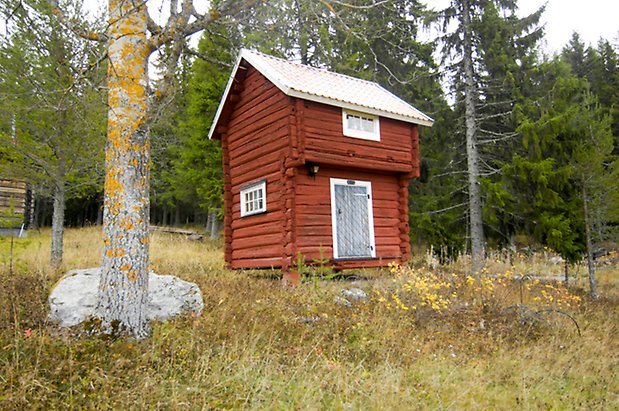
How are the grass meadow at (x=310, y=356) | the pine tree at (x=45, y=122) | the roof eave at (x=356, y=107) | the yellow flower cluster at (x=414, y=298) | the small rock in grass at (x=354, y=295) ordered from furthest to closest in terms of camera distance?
the roof eave at (x=356, y=107) < the pine tree at (x=45, y=122) < the small rock in grass at (x=354, y=295) < the yellow flower cluster at (x=414, y=298) < the grass meadow at (x=310, y=356)

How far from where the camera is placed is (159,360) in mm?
4270

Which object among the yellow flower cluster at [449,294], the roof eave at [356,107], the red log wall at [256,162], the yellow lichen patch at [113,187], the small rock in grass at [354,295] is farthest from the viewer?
the red log wall at [256,162]

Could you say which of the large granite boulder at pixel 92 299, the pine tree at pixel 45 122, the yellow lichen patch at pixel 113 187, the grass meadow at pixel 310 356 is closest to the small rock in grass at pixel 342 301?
the grass meadow at pixel 310 356

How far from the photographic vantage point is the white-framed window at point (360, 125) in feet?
38.9

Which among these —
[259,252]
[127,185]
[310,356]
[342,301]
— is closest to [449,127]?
[259,252]

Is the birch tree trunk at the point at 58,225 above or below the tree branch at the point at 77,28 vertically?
below

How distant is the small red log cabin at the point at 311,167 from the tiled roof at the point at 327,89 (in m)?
0.04

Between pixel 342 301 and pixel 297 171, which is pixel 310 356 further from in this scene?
pixel 297 171

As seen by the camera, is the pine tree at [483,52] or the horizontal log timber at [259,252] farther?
the pine tree at [483,52]

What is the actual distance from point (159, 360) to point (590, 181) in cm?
1452

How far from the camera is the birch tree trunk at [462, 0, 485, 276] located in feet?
50.9

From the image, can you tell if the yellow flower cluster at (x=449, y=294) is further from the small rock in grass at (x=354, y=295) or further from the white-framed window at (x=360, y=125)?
the white-framed window at (x=360, y=125)

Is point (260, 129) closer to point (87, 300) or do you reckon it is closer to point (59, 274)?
point (59, 274)

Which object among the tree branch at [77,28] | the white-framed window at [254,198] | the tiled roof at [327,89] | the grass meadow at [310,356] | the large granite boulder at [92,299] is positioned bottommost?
the grass meadow at [310,356]
